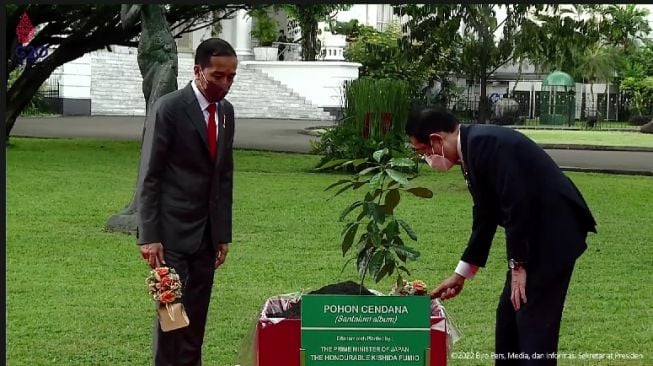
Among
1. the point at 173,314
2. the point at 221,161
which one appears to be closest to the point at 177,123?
the point at 221,161

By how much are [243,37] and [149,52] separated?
65 cm

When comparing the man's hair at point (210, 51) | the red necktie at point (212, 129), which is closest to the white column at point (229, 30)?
the man's hair at point (210, 51)

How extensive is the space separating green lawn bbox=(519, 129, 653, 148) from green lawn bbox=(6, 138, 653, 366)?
15 centimetres

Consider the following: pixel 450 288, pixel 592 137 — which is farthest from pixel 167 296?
pixel 592 137

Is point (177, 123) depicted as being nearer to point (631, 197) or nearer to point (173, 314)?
point (173, 314)

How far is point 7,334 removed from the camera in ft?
13.9

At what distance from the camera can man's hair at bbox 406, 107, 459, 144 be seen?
3.41m

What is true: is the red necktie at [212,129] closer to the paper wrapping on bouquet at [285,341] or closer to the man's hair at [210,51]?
the man's hair at [210,51]

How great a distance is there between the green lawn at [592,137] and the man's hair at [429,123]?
717 millimetres

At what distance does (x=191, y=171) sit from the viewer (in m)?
3.62

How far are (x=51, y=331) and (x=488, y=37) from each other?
7.03 feet

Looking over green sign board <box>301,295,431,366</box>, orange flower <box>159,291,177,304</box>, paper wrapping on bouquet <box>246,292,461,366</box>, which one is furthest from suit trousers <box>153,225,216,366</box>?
green sign board <box>301,295,431,366</box>

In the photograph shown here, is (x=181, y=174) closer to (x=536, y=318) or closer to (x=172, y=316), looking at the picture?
(x=172, y=316)

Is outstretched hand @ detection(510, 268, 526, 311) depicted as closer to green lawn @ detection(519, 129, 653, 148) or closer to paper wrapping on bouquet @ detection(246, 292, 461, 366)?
paper wrapping on bouquet @ detection(246, 292, 461, 366)
